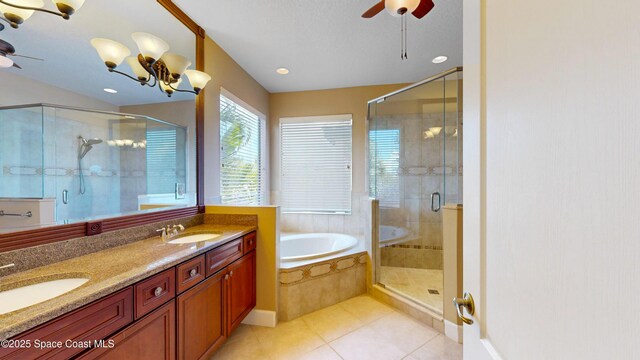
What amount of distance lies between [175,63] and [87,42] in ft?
1.63

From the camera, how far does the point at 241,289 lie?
1853 mm

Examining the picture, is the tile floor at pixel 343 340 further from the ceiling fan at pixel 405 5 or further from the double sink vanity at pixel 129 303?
the ceiling fan at pixel 405 5

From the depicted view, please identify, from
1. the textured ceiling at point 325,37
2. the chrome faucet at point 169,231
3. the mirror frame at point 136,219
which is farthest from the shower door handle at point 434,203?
the chrome faucet at point 169,231

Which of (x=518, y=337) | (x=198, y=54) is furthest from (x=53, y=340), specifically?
(x=198, y=54)

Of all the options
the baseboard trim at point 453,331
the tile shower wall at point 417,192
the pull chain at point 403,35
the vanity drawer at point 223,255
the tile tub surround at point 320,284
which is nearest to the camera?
the vanity drawer at point 223,255

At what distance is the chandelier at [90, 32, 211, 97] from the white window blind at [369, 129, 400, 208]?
215cm

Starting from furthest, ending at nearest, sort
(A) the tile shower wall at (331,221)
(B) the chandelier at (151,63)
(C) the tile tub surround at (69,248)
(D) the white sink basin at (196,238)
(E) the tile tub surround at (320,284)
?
(A) the tile shower wall at (331,221), (E) the tile tub surround at (320,284), (D) the white sink basin at (196,238), (B) the chandelier at (151,63), (C) the tile tub surround at (69,248)

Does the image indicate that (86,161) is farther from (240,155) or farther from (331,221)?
(331,221)

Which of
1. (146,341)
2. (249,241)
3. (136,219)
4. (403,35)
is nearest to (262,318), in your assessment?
(249,241)

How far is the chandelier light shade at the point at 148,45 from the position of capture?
59.6 inches

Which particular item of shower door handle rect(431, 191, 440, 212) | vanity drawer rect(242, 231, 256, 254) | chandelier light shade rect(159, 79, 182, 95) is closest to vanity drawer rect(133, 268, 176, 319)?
vanity drawer rect(242, 231, 256, 254)

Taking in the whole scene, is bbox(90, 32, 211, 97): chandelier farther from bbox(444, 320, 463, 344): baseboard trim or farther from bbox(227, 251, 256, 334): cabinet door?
bbox(444, 320, 463, 344): baseboard trim

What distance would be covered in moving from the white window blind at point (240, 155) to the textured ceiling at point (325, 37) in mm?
562

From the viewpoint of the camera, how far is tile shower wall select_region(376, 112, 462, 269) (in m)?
3.00
